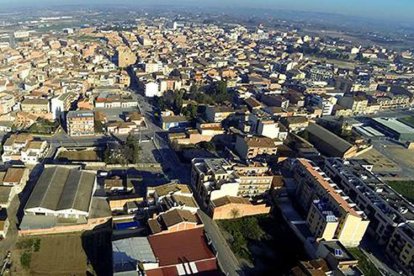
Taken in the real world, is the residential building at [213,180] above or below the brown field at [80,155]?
above

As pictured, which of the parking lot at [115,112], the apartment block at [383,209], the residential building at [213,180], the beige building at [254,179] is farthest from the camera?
the parking lot at [115,112]

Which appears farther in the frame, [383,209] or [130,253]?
[383,209]

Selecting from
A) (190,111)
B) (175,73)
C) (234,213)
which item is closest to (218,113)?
(190,111)

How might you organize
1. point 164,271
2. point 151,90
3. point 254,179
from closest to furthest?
1. point 164,271
2. point 254,179
3. point 151,90

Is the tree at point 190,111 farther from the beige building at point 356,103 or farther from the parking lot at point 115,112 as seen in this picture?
the beige building at point 356,103

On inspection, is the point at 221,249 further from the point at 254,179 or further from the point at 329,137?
the point at 329,137

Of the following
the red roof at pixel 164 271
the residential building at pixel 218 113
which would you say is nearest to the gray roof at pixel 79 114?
the residential building at pixel 218 113
